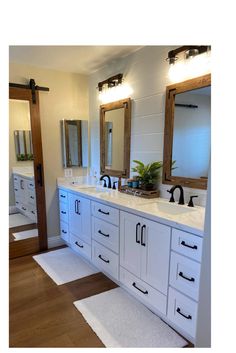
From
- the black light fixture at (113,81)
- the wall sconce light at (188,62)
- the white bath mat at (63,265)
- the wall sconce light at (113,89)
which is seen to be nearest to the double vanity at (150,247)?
the white bath mat at (63,265)

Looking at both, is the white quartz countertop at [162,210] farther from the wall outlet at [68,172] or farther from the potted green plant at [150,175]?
the wall outlet at [68,172]

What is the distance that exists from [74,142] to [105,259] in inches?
69.4

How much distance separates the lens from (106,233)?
2.24 m

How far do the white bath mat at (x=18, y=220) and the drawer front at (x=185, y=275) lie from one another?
2.19 meters

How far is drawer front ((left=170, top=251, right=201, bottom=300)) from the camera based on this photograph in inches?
55.4

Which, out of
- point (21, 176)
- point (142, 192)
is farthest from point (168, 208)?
point (21, 176)

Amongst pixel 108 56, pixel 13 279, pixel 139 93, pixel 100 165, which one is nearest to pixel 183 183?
pixel 139 93

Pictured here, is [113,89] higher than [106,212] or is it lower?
higher

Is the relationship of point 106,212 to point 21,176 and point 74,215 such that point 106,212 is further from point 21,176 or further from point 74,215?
point 21,176

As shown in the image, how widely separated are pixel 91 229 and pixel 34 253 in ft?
3.68

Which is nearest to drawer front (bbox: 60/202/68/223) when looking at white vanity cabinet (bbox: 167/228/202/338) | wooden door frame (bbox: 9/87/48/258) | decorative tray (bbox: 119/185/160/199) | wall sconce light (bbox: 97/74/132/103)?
wooden door frame (bbox: 9/87/48/258)

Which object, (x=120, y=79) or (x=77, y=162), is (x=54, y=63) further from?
(x=77, y=162)

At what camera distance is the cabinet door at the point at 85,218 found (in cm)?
252

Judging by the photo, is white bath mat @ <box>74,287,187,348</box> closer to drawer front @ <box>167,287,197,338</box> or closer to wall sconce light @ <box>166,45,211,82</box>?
drawer front @ <box>167,287,197,338</box>
